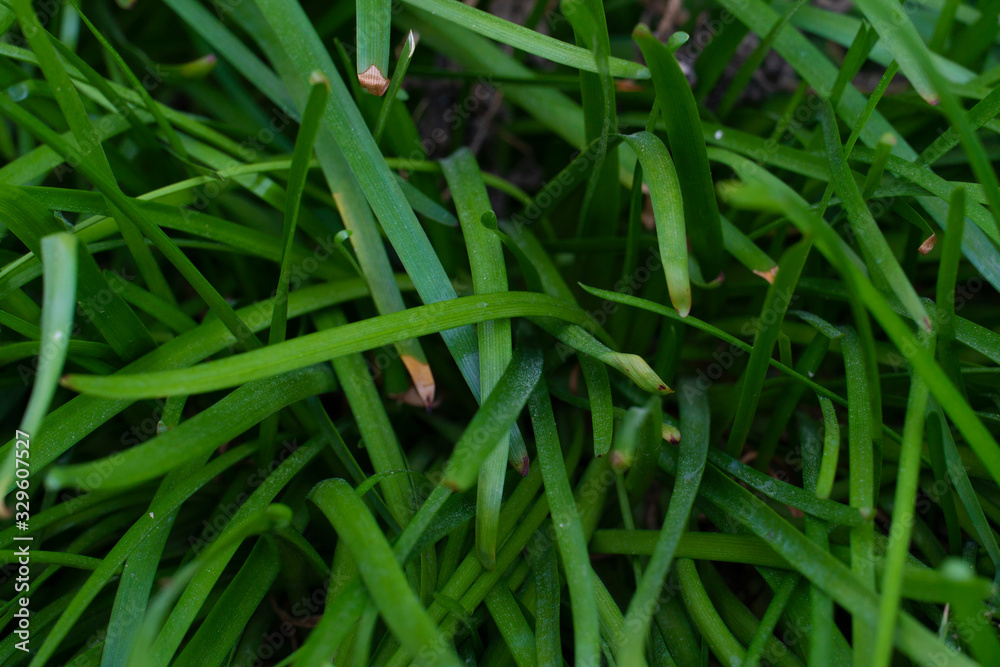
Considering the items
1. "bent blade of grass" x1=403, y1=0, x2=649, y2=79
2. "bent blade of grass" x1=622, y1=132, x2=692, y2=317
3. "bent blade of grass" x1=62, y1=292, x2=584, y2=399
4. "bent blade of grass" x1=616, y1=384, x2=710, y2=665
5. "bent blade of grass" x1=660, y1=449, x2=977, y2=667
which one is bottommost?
"bent blade of grass" x1=616, y1=384, x2=710, y2=665

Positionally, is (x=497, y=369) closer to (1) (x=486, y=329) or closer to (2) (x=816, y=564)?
(1) (x=486, y=329)

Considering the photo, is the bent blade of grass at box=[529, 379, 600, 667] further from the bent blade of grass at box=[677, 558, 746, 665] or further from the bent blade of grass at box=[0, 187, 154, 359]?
the bent blade of grass at box=[0, 187, 154, 359]

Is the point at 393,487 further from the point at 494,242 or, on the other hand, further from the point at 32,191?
the point at 32,191

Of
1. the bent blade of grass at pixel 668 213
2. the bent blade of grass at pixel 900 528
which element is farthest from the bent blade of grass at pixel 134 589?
the bent blade of grass at pixel 900 528

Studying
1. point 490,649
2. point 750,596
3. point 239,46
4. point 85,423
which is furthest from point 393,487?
point 239,46

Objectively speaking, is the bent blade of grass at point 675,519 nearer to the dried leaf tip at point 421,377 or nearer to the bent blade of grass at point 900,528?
the bent blade of grass at point 900,528

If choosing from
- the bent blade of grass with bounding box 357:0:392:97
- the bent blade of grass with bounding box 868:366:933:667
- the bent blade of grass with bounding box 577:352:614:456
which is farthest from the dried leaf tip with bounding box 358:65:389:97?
the bent blade of grass with bounding box 868:366:933:667

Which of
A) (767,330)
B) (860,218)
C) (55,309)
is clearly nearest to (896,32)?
(860,218)

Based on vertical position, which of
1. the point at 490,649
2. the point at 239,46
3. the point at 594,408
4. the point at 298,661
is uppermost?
the point at 239,46
